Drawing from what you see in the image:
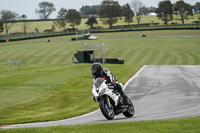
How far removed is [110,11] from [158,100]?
161247 millimetres

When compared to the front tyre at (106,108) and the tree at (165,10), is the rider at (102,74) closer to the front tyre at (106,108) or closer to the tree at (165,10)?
the front tyre at (106,108)

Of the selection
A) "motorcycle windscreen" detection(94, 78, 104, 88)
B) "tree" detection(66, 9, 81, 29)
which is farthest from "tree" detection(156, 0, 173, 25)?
"motorcycle windscreen" detection(94, 78, 104, 88)

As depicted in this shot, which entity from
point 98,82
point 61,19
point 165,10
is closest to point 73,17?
point 61,19

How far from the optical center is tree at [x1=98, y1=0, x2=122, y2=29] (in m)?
179

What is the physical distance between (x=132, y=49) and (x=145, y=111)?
58708 mm

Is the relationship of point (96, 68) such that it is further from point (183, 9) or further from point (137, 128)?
point (183, 9)

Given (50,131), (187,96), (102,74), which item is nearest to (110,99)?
(102,74)

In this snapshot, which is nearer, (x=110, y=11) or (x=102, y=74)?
(x=102, y=74)

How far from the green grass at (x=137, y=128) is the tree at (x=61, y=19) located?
16962 cm

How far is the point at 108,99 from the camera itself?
1471 centimetres

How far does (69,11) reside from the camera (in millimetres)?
182875

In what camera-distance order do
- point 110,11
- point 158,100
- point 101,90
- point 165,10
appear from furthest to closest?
point 110,11 < point 165,10 < point 158,100 < point 101,90

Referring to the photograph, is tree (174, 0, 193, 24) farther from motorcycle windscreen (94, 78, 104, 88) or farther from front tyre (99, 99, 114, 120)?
motorcycle windscreen (94, 78, 104, 88)

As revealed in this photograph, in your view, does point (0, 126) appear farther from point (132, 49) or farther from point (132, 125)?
point (132, 49)
